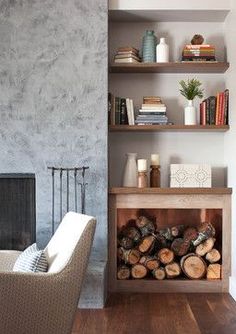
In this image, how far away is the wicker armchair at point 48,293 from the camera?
232 centimetres

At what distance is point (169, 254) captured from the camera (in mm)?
4336

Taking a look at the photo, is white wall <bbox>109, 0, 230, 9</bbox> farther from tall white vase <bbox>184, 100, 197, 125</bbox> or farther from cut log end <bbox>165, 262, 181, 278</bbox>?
cut log end <bbox>165, 262, 181, 278</bbox>

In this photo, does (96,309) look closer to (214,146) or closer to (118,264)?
(118,264)

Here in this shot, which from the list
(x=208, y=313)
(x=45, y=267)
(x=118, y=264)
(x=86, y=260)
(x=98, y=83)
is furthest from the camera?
(x=118, y=264)

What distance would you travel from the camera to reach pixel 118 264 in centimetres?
438

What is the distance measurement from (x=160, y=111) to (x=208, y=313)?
169cm

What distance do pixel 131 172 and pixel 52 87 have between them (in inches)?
38.3

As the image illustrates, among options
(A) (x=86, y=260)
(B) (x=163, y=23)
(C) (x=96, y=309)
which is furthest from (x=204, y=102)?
(A) (x=86, y=260)

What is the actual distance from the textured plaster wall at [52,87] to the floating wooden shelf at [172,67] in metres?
0.30

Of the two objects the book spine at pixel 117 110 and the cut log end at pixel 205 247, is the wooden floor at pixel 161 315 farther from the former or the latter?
the book spine at pixel 117 110

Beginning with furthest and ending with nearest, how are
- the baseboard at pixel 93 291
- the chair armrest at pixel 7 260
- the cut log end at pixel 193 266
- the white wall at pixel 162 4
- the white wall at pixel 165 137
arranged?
1. the white wall at pixel 165 137
2. the cut log end at pixel 193 266
3. the white wall at pixel 162 4
4. the baseboard at pixel 93 291
5. the chair armrest at pixel 7 260

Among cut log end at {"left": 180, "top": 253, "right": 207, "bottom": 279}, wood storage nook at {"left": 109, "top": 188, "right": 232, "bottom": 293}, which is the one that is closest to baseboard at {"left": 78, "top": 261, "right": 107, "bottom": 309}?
wood storage nook at {"left": 109, "top": 188, "right": 232, "bottom": 293}

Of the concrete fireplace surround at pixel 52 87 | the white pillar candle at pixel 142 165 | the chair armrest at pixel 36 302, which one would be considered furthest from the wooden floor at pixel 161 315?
the white pillar candle at pixel 142 165

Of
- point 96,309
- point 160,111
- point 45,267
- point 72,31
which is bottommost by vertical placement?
point 96,309
